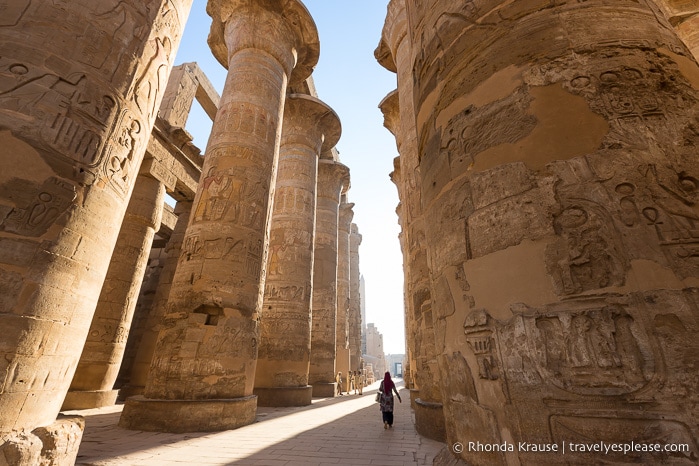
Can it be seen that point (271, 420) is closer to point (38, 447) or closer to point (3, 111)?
point (38, 447)

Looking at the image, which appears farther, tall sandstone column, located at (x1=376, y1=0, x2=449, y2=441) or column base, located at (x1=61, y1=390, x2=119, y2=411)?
column base, located at (x1=61, y1=390, x2=119, y2=411)

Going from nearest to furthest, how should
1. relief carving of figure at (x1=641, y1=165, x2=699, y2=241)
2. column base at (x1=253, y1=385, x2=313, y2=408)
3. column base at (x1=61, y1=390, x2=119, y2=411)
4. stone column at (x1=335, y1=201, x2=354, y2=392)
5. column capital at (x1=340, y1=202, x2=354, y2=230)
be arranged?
1. relief carving of figure at (x1=641, y1=165, x2=699, y2=241)
2. column base at (x1=61, y1=390, x2=119, y2=411)
3. column base at (x1=253, y1=385, x2=313, y2=408)
4. stone column at (x1=335, y1=201, x2=354, y2=392)
5. column capital at (x1=340, y1=202, x2=354, y2=230)

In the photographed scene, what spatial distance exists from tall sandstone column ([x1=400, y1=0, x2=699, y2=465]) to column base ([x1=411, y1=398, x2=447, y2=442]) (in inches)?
107

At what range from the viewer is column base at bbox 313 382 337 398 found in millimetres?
10836

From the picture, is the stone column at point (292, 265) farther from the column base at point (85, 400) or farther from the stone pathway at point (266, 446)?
the column base at point (85, 400)

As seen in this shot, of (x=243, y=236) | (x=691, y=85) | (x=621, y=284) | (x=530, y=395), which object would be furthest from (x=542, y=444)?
(x=243, y=236)

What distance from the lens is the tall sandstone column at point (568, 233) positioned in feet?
3.75

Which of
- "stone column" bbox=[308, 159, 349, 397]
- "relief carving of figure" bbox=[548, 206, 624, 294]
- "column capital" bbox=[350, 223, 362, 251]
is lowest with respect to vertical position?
"relief carving of figure" bbox=[548, 206, 624, 294]

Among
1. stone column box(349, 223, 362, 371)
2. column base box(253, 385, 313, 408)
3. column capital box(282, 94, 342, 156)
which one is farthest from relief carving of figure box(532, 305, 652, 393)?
stone column box(349, 223, 362, 371)

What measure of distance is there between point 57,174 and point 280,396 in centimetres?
704

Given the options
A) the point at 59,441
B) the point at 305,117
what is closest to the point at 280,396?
the point at 59,441

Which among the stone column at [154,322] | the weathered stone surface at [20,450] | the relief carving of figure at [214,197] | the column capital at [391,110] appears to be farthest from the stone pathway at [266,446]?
the column capital at [391,110]

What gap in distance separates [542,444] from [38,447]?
2.61 meters

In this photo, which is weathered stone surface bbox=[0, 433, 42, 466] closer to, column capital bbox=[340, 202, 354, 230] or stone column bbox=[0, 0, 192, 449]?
stone column bbox=[0, 0, 192, 449]
